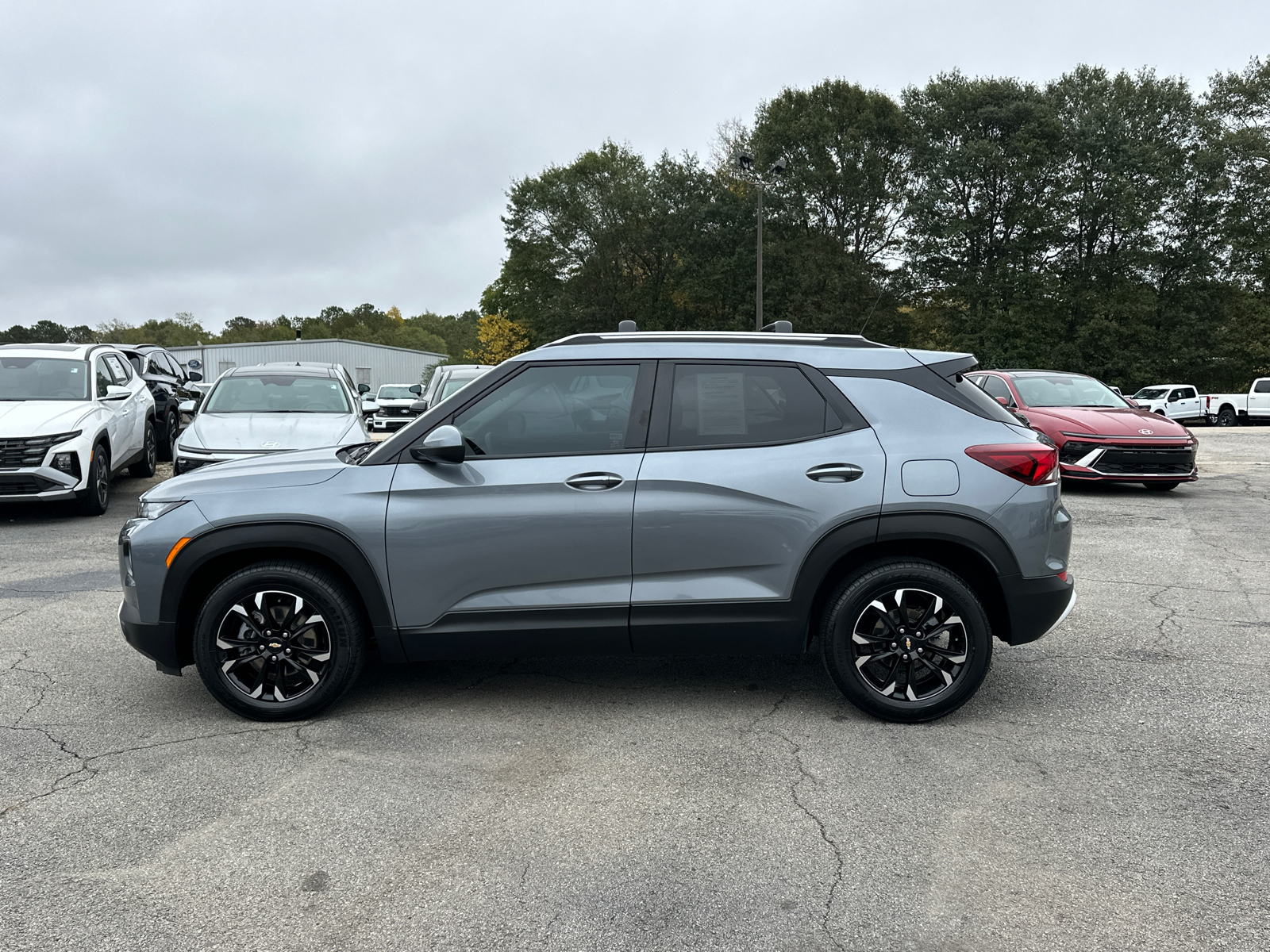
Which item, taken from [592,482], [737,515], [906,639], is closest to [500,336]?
[592,482]

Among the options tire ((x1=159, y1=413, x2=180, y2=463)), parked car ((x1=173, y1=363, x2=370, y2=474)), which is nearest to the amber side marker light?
parked car ((x1=173, y1=363, x2=370, y2=474))

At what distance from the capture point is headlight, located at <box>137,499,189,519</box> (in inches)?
173

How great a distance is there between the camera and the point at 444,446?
420 centimetres

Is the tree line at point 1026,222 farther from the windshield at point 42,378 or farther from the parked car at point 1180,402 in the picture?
the windshield at point 42,378

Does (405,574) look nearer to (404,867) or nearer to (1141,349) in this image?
(404,867)

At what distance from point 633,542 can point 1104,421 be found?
986cm

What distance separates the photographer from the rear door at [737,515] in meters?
4.28

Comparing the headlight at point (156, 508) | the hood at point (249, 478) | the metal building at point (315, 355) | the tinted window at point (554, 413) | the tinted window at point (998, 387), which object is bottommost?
the headlight at point (156, 508)

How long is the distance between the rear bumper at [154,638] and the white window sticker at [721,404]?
253 centimetres

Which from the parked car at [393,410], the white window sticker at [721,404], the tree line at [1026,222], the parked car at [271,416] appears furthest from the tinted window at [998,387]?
the tree line at [1026,222]

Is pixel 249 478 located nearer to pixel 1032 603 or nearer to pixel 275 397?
pixel 1032 603

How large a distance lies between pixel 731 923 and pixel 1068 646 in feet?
12.0

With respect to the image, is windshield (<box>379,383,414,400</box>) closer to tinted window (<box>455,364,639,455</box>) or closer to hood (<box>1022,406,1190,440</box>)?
hood (<box>1022,406,1190,440</box>)

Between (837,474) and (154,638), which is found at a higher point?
(837,474)
